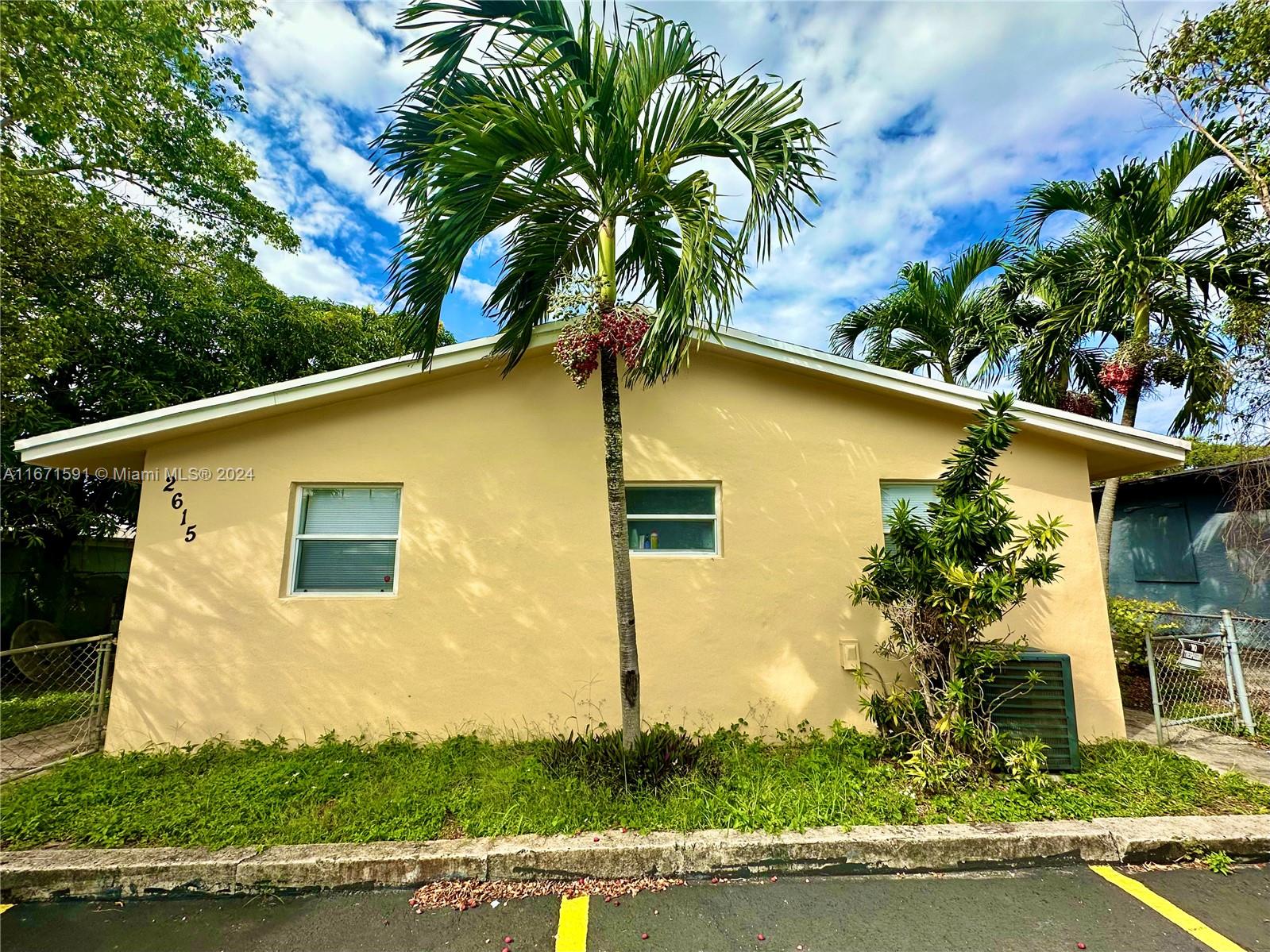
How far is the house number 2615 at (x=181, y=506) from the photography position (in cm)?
501

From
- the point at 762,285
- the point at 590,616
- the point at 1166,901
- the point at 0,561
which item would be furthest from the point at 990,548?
the point at 0,561

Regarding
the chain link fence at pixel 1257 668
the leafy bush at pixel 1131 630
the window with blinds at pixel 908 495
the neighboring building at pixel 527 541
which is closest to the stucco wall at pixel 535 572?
the neighboring building at pixel 527 541

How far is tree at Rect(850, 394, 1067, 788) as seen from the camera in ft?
12.9

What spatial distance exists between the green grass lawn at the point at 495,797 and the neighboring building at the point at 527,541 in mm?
570

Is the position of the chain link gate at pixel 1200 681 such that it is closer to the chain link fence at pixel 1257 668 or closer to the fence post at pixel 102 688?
the chain link fence at pixel 1257 668

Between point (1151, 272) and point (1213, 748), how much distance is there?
17.7ft

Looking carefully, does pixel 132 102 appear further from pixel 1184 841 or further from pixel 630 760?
pixel 1184 841

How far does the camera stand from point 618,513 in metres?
4.05

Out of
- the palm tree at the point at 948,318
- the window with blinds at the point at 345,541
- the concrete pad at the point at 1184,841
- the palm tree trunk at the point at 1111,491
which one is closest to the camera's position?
the concrete pad at the point at 1184,841

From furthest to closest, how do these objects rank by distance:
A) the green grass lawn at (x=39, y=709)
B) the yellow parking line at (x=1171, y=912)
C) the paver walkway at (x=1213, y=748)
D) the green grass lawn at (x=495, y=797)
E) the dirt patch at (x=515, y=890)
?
the green grass lawn at (x=39, y=709), the paver walkway at (x=1213, y=748), the green grass lawn at (x=495, y=797), the dirt patch at (x=515, y=890), the yellow parking line at (x=1171, y=912)

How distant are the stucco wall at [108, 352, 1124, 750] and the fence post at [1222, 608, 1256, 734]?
114 cm

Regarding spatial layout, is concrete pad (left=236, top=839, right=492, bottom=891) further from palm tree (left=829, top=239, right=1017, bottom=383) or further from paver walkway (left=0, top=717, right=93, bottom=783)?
palm tree (left=829, top=239, right=1017, bottom=383)

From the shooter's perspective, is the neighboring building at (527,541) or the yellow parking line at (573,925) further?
the neighboring building at (527,541)

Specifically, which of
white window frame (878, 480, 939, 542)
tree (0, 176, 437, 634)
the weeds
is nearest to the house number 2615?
tree (0, 176, 437, 634)
